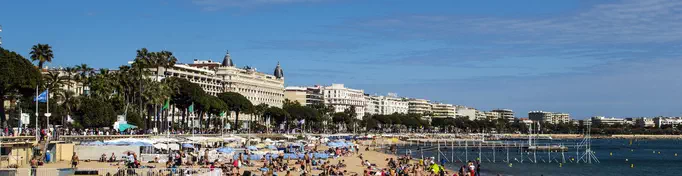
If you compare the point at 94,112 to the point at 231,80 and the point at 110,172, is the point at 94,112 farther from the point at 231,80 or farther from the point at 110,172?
the point at 231,80

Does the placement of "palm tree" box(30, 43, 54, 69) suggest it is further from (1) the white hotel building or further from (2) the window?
(1) the white hotel building

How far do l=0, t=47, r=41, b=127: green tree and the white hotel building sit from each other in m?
74.7

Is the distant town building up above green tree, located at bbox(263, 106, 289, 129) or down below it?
above

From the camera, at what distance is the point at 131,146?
5244 centimetres

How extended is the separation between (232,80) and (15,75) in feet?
327

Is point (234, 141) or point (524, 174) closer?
point (524, 174)

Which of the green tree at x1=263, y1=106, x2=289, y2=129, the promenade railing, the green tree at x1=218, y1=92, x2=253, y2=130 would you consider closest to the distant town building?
the green tree at x1=263, y1=106, x2=289, y2=129

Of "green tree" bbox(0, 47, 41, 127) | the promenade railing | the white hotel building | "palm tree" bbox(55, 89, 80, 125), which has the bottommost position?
the promenade railing

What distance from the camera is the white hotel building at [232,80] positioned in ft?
487

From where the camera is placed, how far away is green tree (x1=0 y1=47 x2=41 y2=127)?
59.3m

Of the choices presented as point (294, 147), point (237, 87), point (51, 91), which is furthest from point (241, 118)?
point (51, 91)

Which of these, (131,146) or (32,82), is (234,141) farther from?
(131,146)

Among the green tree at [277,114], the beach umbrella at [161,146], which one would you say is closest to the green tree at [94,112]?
the beach umbrella at [161,146]

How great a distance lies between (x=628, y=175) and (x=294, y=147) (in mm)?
33329
